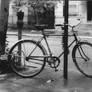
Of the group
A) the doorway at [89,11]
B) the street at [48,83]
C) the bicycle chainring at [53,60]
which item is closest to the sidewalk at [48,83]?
the street at [48,83]

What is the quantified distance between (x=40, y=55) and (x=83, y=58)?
0.89 meters

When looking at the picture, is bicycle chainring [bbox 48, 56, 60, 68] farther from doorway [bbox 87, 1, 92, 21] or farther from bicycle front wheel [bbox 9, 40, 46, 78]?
doorway [bbox 87, 1, 92, 21]

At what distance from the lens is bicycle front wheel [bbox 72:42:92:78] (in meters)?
6.26

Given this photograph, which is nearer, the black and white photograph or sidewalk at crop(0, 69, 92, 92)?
sidewalk at crop(0, 69, 92, 92)

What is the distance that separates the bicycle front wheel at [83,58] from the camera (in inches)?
246

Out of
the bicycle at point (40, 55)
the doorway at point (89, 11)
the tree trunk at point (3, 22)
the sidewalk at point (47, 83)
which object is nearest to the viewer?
Answer: the sidewalk at point (47, 83)

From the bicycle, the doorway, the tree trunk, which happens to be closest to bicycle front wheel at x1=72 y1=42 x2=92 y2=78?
the bicycle

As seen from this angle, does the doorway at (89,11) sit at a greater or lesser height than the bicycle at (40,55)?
greater

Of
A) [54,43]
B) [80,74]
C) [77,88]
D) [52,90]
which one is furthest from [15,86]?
[54,43]

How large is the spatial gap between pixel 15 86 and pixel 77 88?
1.14m

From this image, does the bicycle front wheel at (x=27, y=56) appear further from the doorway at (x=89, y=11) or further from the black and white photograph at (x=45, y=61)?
the doorway at (x=89, y=11)

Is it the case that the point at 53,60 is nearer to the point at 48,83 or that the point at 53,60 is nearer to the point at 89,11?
the point at 48,83

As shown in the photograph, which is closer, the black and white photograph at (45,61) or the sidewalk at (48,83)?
the sidewalk at (48,83)

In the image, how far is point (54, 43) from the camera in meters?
7.43
